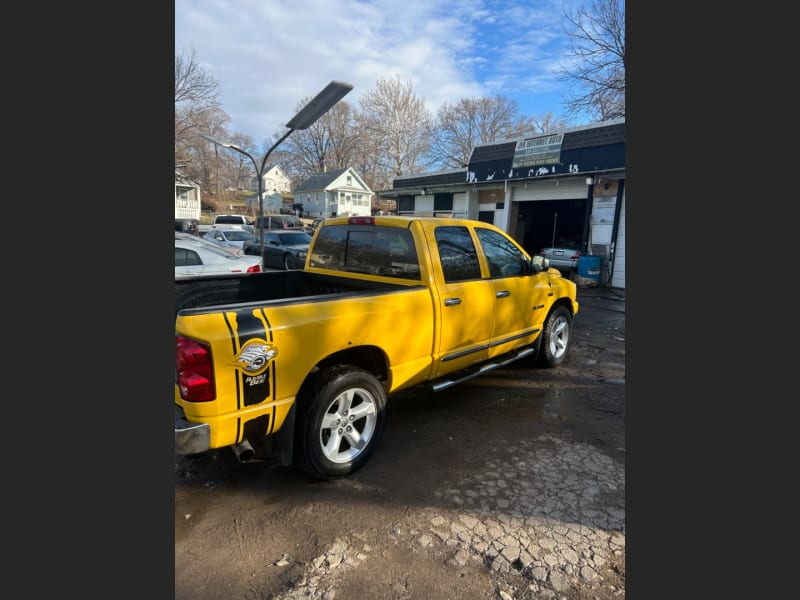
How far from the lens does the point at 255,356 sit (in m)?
→ 2.80

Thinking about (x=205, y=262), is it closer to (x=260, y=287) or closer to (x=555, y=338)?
(x=260, y=287)

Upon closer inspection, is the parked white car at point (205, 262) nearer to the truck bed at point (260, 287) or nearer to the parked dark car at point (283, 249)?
the truck bed at point (260, 287)

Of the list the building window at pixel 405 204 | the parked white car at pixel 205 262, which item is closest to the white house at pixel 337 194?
the building window at pixel 405 204

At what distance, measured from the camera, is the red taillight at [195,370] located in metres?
2.63

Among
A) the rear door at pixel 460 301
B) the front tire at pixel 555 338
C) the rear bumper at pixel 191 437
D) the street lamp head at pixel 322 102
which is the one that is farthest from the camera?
the street lamp head at pixel 322 102

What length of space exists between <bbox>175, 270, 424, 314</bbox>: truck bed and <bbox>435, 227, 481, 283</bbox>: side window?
49cm

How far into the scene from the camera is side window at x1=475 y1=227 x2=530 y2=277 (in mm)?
4848

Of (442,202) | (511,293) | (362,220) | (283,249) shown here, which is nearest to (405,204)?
(442,202)

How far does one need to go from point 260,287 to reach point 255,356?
6.77ft

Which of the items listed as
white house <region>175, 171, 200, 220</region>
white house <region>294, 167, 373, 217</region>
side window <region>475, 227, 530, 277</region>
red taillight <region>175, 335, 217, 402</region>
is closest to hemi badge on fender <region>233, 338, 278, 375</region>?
red taillight <region>175, 335, 217, 402</region>

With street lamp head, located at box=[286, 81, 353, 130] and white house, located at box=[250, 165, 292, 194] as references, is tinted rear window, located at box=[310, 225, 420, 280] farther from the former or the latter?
white house, located at box=[250, 165, 292, 194]

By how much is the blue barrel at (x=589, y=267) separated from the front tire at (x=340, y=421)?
40.2 feet

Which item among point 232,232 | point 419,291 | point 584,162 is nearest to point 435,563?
→ point 419,291

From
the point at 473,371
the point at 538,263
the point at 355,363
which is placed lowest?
the point at 473,371
